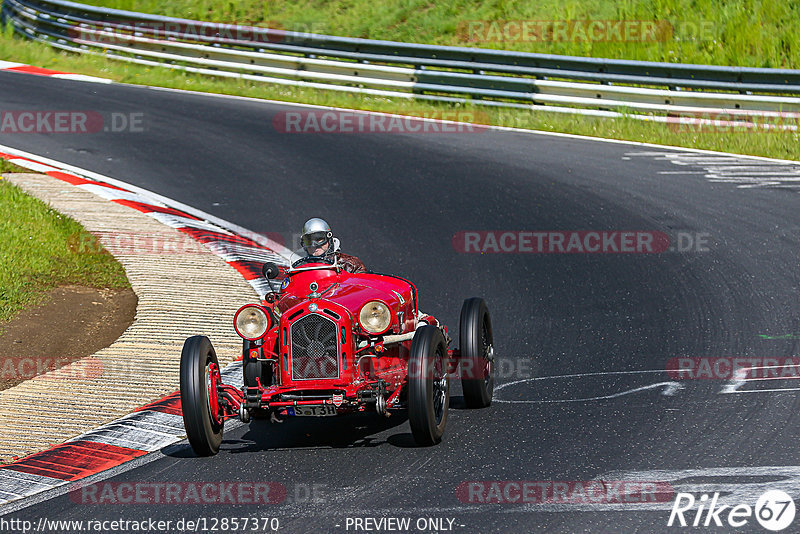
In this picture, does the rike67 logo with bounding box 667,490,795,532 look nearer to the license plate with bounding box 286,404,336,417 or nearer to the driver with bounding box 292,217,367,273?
the license plate with bounding box 286,404,336,417

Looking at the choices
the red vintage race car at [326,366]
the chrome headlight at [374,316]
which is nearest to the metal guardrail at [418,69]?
the red vintage race car at [326,366]

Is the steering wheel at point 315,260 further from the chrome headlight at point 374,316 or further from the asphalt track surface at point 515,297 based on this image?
the asphalt track surface at point 515,297

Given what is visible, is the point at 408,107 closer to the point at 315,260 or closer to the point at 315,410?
the point at 315,260

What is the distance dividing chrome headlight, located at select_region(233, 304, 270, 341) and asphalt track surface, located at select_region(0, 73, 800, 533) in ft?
2.46

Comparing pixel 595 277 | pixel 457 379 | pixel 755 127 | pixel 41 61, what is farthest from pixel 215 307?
pixel 41 61

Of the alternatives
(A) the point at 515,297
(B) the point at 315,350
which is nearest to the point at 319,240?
(B) the point at 315,350

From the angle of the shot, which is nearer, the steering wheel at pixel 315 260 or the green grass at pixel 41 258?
the steering wheel at pixel 315 260

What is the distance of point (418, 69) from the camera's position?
63.3 feet

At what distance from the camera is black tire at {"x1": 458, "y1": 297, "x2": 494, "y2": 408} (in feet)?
24.5

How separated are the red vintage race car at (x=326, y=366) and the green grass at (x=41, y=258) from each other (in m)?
3.86

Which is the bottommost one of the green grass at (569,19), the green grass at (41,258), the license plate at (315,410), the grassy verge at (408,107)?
the license plate at (315,410)

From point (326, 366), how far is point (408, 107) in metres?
12.3

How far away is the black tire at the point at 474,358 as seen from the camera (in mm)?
7477

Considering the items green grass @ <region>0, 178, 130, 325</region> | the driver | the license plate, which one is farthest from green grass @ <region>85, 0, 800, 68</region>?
the license plate
